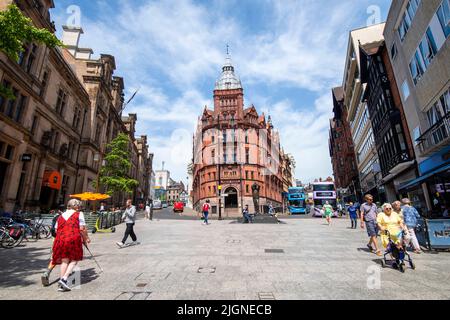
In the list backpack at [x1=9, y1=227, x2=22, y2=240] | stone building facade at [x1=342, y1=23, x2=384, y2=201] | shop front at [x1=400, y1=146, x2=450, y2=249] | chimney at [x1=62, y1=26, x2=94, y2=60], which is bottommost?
backpack at [x1=9, y1=227, x2=22, y2=240]

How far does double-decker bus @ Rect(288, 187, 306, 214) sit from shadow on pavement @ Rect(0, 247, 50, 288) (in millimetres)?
36173

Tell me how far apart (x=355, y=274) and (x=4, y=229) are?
1238 centimetres

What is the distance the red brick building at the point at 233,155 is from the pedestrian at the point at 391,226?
37.8 m

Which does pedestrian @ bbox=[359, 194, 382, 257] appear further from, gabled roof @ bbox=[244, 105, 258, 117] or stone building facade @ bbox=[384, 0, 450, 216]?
gabled roof @ bbox=[244, 105, 258, 117]

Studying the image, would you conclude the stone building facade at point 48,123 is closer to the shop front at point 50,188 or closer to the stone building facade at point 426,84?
the shop front at point 50,188

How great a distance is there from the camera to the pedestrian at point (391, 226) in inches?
235

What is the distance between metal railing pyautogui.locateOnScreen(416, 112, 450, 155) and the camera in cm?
1278

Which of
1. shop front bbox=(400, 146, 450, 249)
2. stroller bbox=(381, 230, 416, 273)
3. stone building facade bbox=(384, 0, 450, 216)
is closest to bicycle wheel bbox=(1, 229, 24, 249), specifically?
stroller bbox=(381, 230, 416, 273)

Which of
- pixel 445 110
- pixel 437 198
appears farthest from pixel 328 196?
pixel 445 110

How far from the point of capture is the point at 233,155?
167ft

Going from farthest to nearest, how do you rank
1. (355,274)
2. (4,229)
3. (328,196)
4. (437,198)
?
(328,196)
(437,198)
(4,229)
(355,274)
